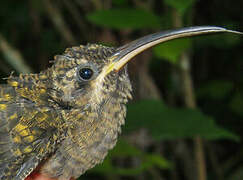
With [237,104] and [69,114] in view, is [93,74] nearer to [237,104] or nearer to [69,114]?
[69,114]

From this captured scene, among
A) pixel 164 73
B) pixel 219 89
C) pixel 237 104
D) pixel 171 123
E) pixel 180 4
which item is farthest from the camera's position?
pixel 164 73

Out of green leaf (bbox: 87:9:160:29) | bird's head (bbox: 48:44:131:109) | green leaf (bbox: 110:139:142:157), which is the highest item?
green leaf (bbox: 87:9:160:29)

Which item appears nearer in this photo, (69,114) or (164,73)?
(69,114)

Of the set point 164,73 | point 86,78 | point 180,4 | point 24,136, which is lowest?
point 164,73

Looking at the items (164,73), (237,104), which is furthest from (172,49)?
(164,73)

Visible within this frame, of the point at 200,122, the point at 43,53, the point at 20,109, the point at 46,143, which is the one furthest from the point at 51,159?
the point at 43,53

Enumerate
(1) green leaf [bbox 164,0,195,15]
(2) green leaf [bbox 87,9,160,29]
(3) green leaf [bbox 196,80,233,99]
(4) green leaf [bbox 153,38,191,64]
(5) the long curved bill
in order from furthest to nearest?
(3) green leaf [bbox 196,80,233,99] → (2) green leaf [bbox 87,9,160,29] → (4) green leaf [bbox 153,38,191,64] → (1) green leaf [bbox 164,0,195,15] → (5) the long curved bill

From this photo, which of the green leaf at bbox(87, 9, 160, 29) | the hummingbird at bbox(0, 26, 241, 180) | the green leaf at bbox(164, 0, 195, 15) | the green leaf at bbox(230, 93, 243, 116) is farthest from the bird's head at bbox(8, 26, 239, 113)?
the green leaf at bbox(230, 93, 243, 116)

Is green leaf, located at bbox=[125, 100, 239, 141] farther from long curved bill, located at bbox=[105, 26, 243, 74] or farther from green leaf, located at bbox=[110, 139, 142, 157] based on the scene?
long curved bill, located at bbox=[105, 26, 243, 74]
